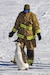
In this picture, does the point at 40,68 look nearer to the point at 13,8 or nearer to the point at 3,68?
the point at 3,68

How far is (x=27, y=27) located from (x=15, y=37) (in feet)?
15.3

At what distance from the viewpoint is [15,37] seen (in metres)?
17.0

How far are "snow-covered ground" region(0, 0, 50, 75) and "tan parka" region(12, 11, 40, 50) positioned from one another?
650mm

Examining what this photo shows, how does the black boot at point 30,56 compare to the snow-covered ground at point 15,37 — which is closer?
the snow-covered ground at point 15,37

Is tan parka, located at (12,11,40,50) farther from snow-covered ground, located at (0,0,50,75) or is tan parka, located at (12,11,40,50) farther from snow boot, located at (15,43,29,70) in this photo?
snow boot, located at (15,43,29,70)

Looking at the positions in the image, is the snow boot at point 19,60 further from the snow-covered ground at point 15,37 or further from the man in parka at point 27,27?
the man in parka at point 27,27

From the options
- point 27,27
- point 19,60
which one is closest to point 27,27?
point 27,27

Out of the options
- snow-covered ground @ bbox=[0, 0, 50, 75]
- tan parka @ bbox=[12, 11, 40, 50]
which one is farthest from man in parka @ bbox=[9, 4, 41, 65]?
snow-covered ground @ bbox=[0, 0, 50, 75]

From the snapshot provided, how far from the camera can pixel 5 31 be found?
58.0 feet

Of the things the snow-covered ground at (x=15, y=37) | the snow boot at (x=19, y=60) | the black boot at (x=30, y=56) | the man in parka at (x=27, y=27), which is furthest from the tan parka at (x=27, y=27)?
the snow boot at (x=19, y=60)

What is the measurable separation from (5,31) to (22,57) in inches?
243

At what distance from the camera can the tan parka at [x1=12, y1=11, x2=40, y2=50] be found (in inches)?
482

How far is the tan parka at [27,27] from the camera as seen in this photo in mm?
12234

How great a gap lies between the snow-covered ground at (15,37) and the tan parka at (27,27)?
2.13 feet
